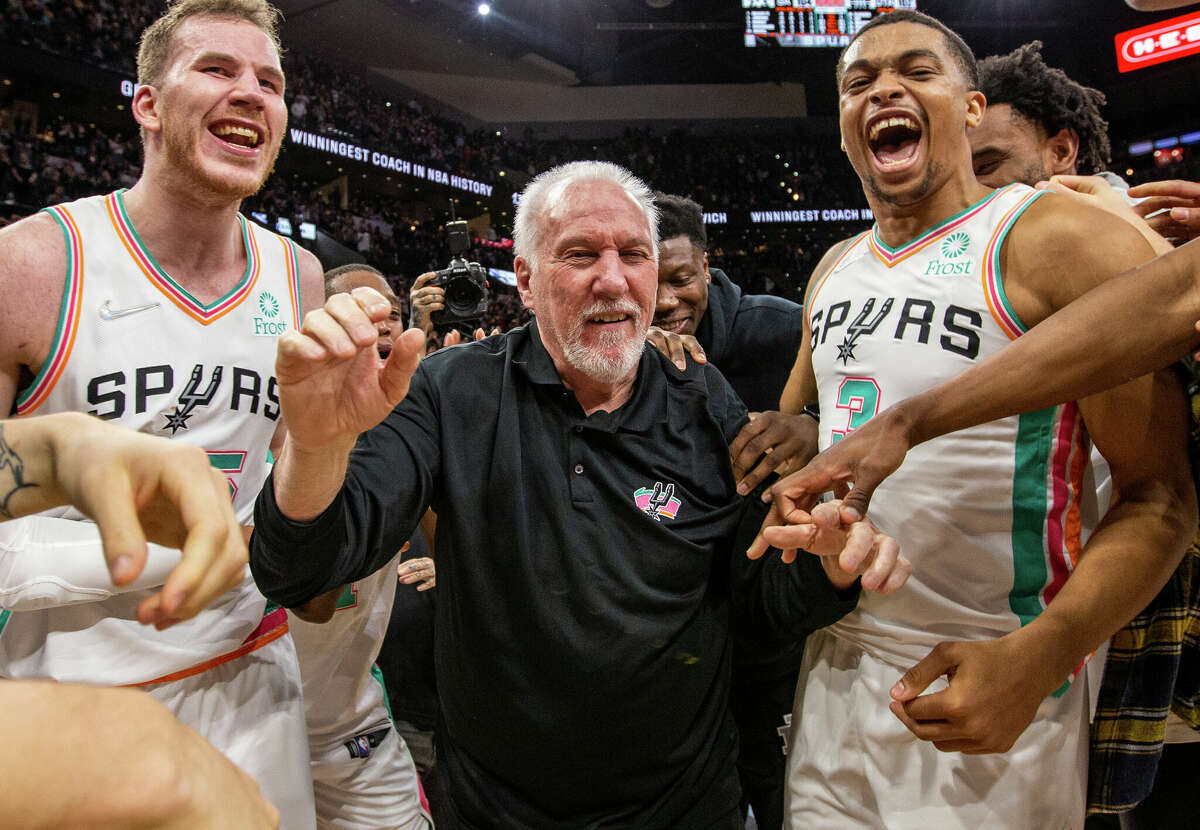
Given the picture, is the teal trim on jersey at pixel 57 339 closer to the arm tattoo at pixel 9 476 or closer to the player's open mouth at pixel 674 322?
the arm tattoo at pixel 9 476

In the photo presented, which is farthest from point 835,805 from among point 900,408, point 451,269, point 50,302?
point 451,269

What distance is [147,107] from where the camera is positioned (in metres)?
2.21

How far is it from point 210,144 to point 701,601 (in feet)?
5.49

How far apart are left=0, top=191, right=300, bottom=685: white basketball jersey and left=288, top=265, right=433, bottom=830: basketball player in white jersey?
20.7 inches

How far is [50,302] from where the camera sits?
1897mm

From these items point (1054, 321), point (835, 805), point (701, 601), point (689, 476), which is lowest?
point (835, 805)

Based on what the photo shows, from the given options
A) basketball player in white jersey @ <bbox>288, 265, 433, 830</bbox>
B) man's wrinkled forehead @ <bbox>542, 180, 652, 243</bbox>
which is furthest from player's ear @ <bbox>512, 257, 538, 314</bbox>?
basketball player in white jersey @ <bbox>288, 265, 433, 830</bbox>

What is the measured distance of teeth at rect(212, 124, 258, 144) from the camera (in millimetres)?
2172

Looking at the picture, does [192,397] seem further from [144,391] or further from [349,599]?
[349,599]

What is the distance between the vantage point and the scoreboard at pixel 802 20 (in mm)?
16266

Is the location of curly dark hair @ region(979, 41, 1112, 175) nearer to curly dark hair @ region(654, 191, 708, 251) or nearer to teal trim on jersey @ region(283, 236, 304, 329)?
curly dark hair @ region(654, 191, 708, 251)

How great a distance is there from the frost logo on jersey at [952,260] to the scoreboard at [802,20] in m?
16.1

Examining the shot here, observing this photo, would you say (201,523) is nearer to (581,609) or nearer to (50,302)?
(581,609)

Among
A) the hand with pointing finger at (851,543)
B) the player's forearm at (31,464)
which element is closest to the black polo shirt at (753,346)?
the hand with pointing finger at (851,543)
